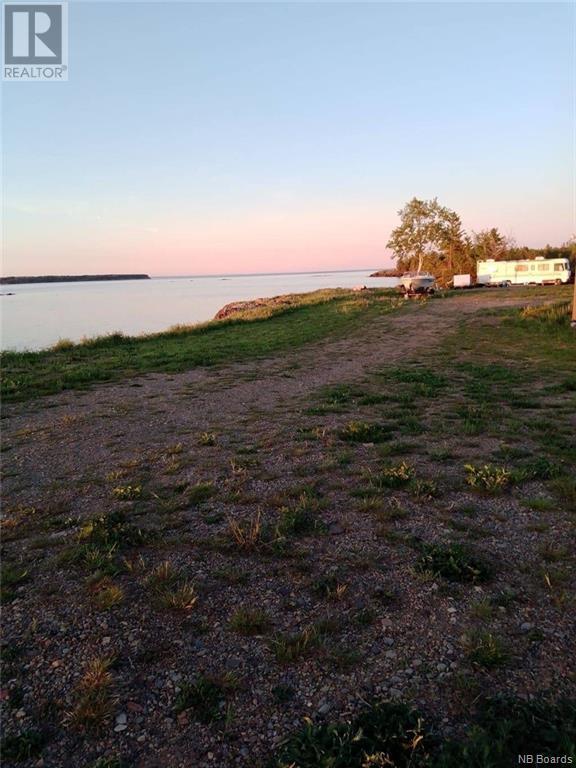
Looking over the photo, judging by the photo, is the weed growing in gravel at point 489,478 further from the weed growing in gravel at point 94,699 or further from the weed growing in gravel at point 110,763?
the weed growing in gravel at point 110,763

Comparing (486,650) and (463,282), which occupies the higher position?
(463,282)

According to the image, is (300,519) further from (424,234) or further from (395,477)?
(424,234)

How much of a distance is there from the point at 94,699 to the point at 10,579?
1.66 m

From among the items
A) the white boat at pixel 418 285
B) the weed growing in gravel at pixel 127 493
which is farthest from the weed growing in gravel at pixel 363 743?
the white boat at pixel 418 285

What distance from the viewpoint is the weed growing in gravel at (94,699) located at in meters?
2.62

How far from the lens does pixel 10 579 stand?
389cm

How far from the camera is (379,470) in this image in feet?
19.6

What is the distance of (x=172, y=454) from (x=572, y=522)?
16.4ft

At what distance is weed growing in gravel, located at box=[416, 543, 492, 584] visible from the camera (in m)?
3.78

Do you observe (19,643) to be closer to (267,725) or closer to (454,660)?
(267,725)

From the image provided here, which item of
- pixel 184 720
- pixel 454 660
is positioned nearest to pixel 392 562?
pixel 454 660

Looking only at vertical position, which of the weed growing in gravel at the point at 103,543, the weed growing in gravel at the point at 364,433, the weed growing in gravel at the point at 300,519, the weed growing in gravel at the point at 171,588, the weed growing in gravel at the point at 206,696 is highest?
the weed growing in gravel at the point at 364,433

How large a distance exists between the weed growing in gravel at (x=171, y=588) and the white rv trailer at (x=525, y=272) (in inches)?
2162

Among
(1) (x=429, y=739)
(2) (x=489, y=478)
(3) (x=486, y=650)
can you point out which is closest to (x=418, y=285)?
(2) (x=489, y=478)
